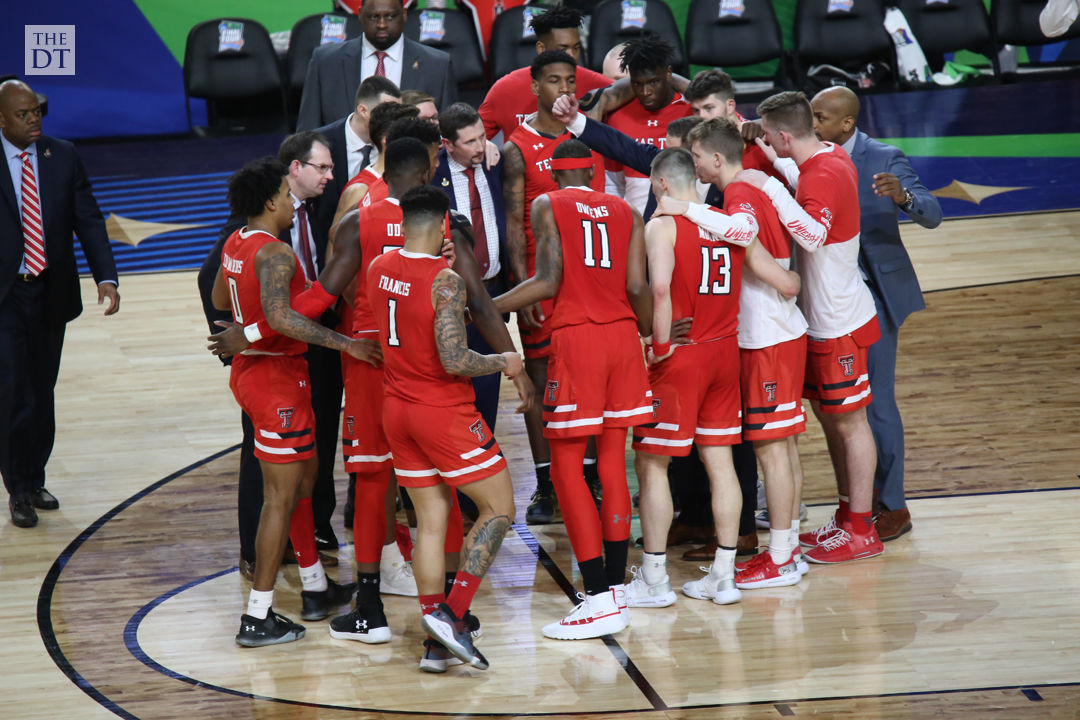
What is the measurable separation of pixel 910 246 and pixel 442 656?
20.5 feet

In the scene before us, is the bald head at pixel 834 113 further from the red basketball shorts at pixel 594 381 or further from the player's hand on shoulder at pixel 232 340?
the player's hand on shoulder at pixel 232 340

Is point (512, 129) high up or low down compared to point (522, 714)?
up

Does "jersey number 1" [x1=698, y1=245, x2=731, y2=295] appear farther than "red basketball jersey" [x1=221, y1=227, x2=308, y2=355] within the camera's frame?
Yes

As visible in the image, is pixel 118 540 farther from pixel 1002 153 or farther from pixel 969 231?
pixel 1002 153

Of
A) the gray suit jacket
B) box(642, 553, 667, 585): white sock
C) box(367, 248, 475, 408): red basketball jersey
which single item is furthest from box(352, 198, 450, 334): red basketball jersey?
the gray suit jacket

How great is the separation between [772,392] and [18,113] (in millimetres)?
3775

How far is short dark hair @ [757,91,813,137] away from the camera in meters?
5.04

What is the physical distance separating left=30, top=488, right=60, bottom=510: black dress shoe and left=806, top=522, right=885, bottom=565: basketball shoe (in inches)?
143

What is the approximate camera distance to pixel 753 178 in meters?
4.96

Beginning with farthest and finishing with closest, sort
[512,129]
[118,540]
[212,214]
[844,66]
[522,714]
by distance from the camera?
[844,66]
[212,214]
[512,129]
[118,540]
[522,714]

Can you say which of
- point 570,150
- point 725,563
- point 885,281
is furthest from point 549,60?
point 725,563

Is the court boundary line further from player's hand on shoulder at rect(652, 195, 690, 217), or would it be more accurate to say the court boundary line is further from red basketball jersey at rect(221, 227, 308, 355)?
player's hand on shoulder at rect(652, 195, 690, 217)

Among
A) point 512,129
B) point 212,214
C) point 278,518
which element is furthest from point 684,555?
point 212,214

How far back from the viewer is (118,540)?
587 cm
